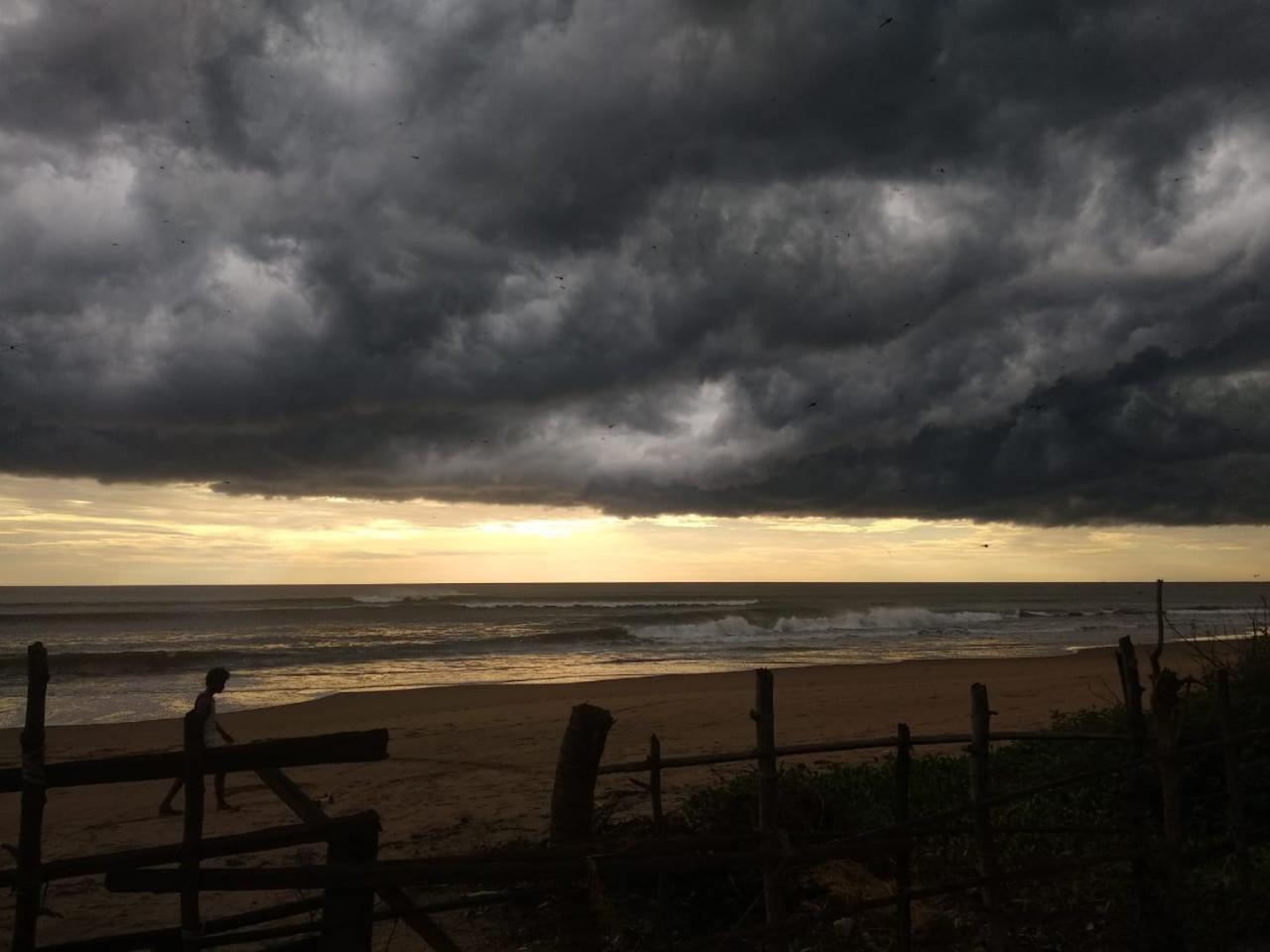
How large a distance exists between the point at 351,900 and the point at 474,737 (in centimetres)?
1236

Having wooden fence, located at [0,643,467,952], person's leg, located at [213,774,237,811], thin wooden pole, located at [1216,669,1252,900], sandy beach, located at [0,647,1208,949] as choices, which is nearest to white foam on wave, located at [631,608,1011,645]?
sandy beach, located at [0,647,1208,949]

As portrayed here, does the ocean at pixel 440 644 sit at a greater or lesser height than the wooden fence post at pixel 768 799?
lesser

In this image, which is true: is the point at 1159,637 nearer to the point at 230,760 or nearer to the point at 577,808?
the point at 577,808

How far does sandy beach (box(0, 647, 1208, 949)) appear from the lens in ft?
30.4

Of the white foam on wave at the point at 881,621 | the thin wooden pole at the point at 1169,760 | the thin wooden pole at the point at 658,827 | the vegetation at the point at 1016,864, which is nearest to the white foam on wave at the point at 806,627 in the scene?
the white foam on wave at the point at 881,621

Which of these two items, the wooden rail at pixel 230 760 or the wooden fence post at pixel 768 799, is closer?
the wooden rail at pixel 230 760

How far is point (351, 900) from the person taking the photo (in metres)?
3.77

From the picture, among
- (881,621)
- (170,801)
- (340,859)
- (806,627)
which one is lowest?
(806,627)

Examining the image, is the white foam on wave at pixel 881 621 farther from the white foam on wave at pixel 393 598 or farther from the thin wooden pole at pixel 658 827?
the thin wooden pole at pixel 658 827

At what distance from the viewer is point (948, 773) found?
895 centimetres

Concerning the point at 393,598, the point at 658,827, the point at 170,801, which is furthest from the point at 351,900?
the point at 393,598

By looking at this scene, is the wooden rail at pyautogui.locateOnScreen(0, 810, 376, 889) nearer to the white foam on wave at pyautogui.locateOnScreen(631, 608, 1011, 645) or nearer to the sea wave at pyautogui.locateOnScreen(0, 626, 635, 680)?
the sea wave at pyautogui.locateOnScreen(0, 626, 635, 680)

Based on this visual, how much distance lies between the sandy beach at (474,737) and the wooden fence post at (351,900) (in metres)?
3.27

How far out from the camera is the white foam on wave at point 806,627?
43.8 meters
